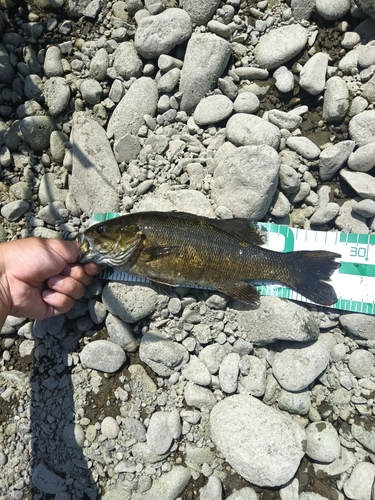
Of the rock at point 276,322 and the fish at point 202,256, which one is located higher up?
the fish at point 202,256

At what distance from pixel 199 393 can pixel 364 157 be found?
3.43 metres

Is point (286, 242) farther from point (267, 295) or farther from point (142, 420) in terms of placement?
point (142, 420)

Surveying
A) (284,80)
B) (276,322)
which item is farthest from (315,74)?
(276,322)

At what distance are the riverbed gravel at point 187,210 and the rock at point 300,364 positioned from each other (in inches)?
0.9

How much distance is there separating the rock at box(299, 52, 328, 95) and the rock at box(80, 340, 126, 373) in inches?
160

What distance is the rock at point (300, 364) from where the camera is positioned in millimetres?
4172

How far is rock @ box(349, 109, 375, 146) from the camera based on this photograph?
4375mm

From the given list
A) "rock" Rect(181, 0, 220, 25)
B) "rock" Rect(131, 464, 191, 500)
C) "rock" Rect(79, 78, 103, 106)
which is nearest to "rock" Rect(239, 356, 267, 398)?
"rock" Rect(131, 464, 191, 500)

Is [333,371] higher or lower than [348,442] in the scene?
higher

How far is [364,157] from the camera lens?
432 cm

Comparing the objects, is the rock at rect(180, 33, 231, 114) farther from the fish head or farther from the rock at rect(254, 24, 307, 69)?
the fish head

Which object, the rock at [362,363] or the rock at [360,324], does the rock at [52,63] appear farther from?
the rock at [362,363]

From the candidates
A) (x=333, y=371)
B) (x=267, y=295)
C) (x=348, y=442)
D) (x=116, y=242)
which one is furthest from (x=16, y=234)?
(x=348, y=442)

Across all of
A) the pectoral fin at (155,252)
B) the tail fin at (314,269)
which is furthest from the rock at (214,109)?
the tail fin at (314,269)
